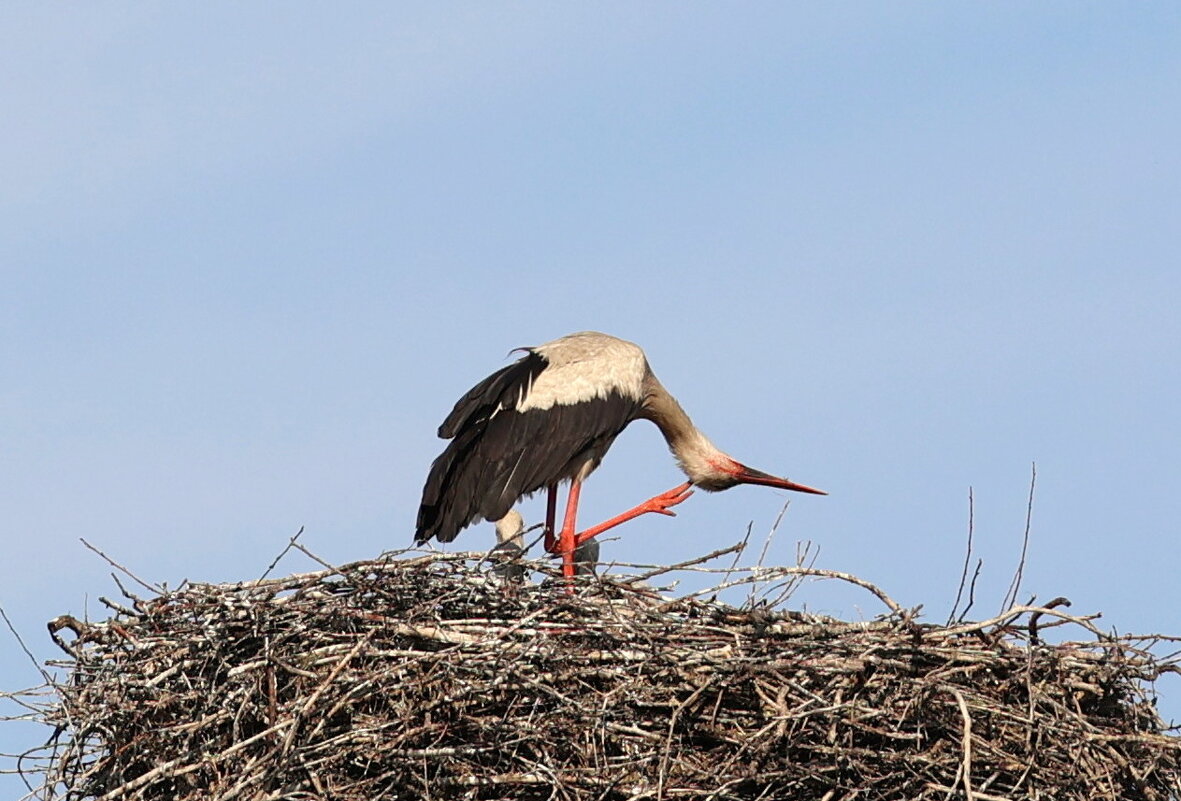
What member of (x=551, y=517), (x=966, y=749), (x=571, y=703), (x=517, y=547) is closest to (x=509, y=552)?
(x=571, y=703)

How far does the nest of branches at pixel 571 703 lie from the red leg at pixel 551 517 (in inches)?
85.1

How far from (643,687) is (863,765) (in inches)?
30.6

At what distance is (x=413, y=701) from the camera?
664 cm

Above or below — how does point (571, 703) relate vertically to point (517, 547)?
below

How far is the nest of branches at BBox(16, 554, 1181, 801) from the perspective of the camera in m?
6.52

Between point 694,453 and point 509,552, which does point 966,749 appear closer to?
point 509,552

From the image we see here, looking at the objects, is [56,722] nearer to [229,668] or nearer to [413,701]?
[229,668]

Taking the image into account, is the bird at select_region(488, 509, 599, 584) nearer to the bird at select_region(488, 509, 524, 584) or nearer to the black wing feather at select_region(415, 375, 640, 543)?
the bird at select_region(488, 509, 524, 584)

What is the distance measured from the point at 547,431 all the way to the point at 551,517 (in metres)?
0.67

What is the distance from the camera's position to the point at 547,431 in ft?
29.0

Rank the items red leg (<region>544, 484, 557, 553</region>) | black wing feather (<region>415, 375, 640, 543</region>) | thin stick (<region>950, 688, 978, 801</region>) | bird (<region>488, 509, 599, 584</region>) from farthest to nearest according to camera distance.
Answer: red leg (<region>544, 484, 557, 553</region>) < black wing feather (<region>415, 375, 640, 543</region>) < bird (<region>488, 509, 599, 584</region>) < thin stick (<region>950, 688, 978, 801</region>)

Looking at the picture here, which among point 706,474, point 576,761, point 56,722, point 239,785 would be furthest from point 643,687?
point 706,474

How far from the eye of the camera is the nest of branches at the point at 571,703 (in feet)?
21.4

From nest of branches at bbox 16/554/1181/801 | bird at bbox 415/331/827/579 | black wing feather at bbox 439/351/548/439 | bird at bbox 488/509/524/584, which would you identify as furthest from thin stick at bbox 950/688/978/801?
black wing feather at bbox 439/351/548/439
